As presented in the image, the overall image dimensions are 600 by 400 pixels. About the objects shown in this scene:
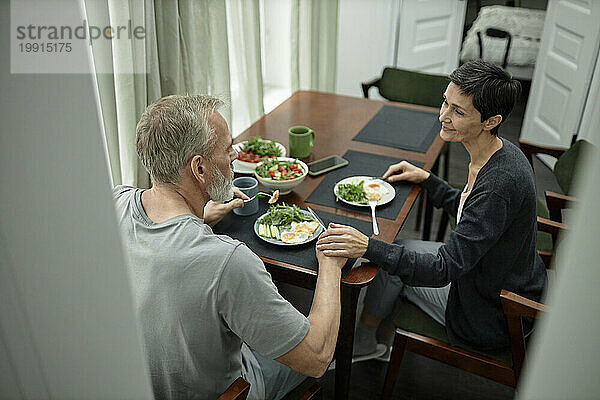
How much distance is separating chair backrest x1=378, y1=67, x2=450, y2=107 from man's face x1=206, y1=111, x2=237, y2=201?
6.12 feet

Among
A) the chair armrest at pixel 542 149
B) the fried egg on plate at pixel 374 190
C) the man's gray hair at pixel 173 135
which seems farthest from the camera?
the chair armrest at pixel 542 149

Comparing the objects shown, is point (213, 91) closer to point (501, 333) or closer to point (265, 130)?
point (265, 130)

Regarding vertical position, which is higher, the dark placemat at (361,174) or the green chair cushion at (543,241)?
the dark placemat at (361,174)

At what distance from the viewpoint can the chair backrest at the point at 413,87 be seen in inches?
118

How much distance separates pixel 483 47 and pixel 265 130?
157 inches

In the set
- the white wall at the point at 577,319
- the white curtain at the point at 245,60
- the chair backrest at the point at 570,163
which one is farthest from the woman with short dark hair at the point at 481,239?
the white curtain at the point at 245,60

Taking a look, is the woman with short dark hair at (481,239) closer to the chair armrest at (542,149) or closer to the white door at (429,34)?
the chair armrest at (542,149)

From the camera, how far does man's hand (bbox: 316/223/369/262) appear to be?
1546 mm

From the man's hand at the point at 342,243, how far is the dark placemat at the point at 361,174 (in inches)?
11.2

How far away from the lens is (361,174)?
6.84 feet

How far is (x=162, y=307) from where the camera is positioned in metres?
1.24

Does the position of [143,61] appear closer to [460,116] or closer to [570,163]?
[460,116]

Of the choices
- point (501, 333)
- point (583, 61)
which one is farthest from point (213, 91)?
point (583, 61)

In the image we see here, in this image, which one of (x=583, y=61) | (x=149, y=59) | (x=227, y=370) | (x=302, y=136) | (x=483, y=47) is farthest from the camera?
(x=483, y=47)
